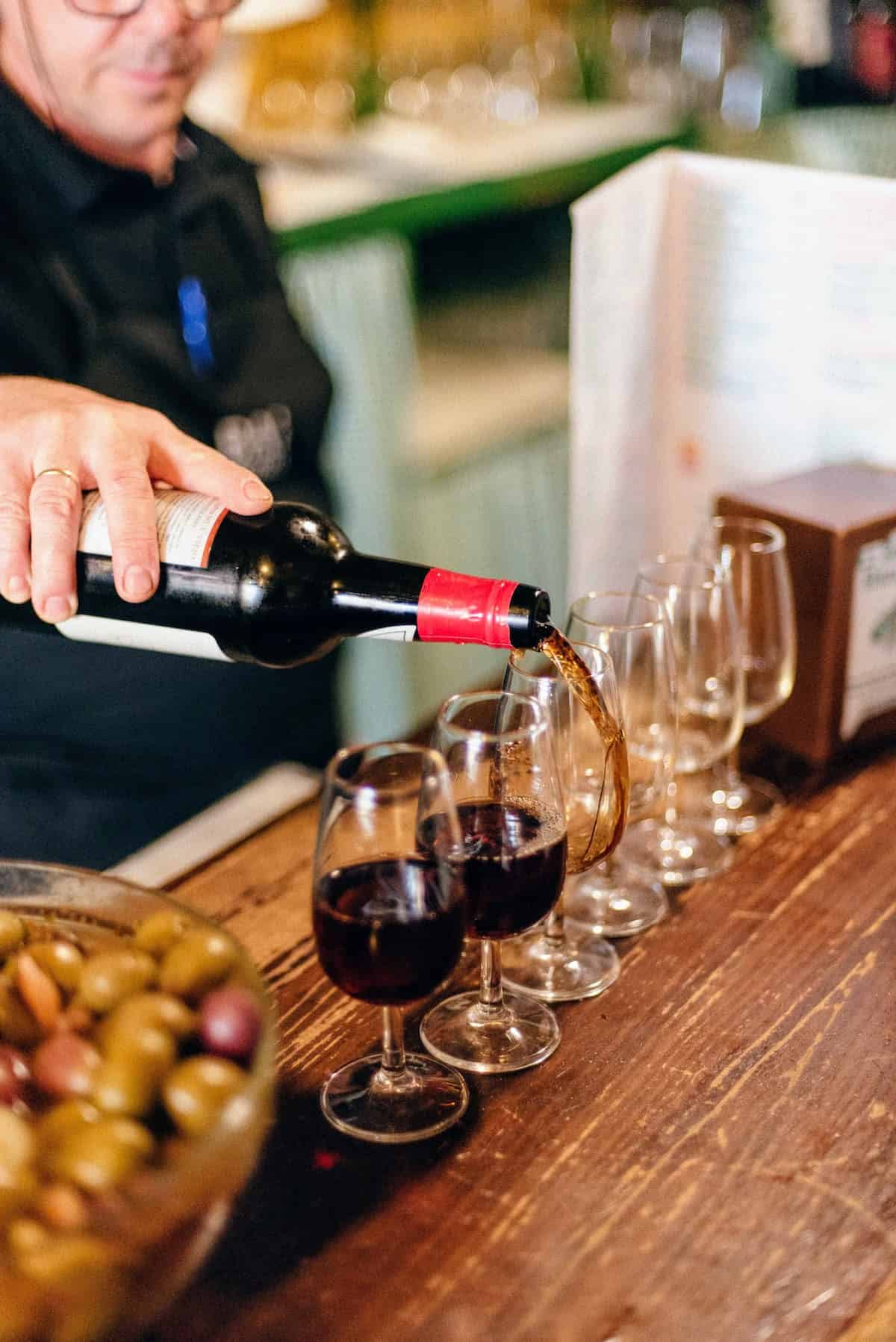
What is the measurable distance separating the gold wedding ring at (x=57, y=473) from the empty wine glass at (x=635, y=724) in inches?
13.3

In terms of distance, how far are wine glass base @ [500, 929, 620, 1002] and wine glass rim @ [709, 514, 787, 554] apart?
14.2 inches

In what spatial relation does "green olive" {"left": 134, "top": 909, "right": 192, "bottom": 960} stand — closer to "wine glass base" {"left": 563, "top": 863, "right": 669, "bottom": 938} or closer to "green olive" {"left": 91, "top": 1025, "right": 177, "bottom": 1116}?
"green olive" {"left": 91, "top": 1025, "right": 177, "bottom": 1116}

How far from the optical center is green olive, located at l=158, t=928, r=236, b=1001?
58 cm

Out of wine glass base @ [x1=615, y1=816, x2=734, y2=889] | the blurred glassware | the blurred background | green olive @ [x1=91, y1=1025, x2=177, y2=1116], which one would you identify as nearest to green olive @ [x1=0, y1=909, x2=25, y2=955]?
green olive @ [x1=91, y1=1025, x2=177, y2=1116]

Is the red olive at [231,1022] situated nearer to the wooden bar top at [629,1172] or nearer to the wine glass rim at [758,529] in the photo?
the wooden bar top at [629,1172]

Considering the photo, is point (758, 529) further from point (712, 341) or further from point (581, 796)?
point (581, 796)

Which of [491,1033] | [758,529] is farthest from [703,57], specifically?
[491,1033]

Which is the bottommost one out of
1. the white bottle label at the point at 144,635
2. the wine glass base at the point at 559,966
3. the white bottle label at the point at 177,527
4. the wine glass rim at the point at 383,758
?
the wine glass base at the point at 559,966

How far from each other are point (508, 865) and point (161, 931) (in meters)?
0.20

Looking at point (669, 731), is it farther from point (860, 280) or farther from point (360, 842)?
point (860, 280)

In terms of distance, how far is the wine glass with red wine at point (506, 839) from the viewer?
734 millimetres

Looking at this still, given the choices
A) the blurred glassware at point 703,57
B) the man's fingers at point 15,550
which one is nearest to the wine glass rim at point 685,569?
the man's fingers at point 15,550

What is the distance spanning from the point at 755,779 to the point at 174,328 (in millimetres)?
783

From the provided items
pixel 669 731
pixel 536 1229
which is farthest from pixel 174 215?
pixel 536 1229
